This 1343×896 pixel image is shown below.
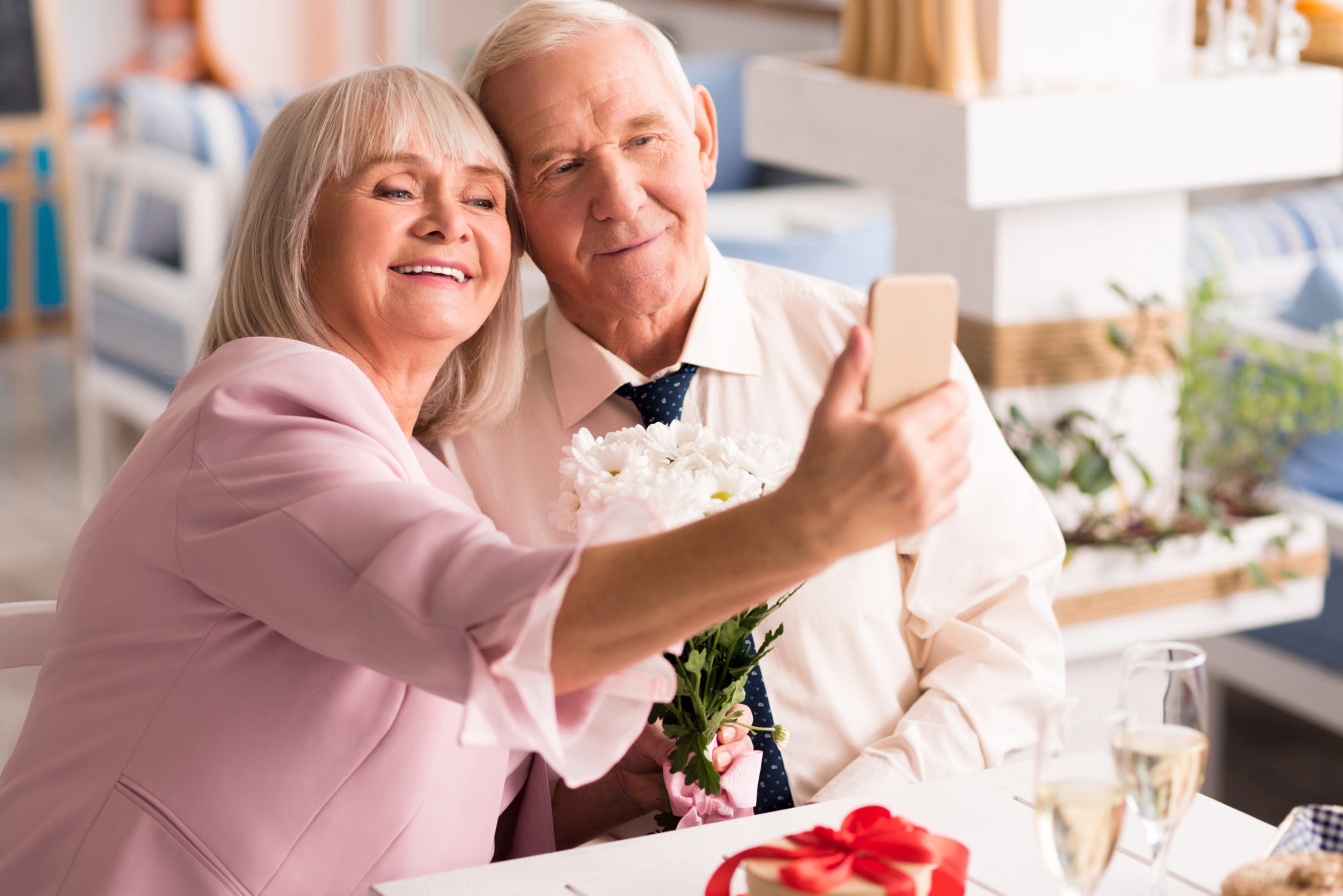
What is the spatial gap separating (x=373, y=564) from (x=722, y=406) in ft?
2.44

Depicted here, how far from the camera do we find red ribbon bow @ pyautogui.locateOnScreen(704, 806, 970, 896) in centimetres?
102

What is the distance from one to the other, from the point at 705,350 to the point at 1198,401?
1.46m

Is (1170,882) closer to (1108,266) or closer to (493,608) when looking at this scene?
(493,608)

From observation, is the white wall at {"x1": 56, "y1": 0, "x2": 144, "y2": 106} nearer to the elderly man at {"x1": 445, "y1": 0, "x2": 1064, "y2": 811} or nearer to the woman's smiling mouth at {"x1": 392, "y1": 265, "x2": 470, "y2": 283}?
the elderly man at {"x1": 445, "y1": 0, "x2": 1064, "y2": 811}

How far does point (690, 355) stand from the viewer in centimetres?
168

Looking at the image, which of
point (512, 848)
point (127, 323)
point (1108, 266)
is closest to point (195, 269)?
point (127, 323)

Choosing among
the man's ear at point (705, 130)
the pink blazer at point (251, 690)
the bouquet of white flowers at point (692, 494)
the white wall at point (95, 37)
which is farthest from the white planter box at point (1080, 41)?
the white wall at point (95, 37)

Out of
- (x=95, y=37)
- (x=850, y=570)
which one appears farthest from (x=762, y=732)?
(x=95, y=37)

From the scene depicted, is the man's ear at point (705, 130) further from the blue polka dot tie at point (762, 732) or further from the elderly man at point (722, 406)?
the blue polka dot tie at point (762, 732)

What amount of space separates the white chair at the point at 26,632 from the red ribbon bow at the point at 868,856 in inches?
34.0

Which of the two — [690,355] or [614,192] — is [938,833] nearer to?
[690,355]

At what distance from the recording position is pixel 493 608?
96cm

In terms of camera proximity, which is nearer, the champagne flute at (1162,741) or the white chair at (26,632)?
the champagne flute at (1162,741)

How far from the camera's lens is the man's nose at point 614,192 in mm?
1613
